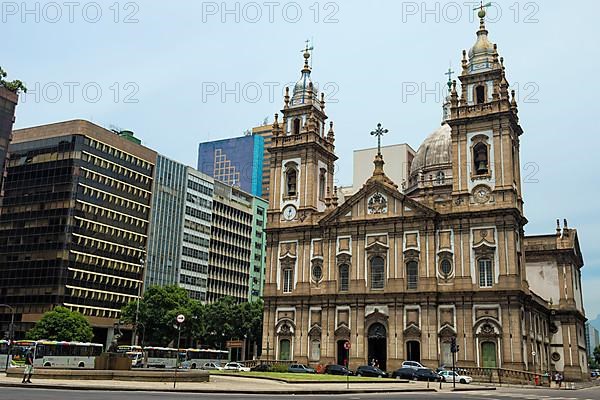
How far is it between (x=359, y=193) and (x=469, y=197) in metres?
10.4

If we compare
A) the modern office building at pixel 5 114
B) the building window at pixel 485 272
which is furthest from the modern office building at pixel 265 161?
the building window at pixel 485 272

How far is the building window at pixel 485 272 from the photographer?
2196 inches

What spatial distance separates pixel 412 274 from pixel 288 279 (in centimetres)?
1286

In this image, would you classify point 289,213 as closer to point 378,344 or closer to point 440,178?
point 378,344

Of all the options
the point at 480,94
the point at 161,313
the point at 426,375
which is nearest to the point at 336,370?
the point at 426,375

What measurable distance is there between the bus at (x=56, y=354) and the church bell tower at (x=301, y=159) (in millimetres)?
21916

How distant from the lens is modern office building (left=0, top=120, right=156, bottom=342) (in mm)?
80250

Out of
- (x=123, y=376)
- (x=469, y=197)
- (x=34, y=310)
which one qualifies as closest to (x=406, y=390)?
(x=123, y=376)

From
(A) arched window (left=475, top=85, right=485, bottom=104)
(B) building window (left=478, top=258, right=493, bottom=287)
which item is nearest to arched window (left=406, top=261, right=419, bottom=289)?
Result: (B) building window (left=478, top=258, right=493, bottom=287)

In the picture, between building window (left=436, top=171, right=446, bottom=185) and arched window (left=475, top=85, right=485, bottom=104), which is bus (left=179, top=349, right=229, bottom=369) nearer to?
building window (left=436, top=171, right=446, bottom=185)

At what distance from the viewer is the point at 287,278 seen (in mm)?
65375

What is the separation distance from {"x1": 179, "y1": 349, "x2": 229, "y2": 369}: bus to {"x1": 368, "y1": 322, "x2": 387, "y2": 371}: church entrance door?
1626 centimetres

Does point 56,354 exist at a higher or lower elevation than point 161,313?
lower

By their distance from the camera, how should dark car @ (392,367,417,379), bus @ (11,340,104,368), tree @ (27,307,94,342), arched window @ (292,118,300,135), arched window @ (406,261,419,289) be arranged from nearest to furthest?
dark car @ (392,367,417,379) → bus @ (11,340,104,368) → arched window @ (406,261,419,289) → tree @ (27,307,94,342) → arched window @ (292,118,300,135)
